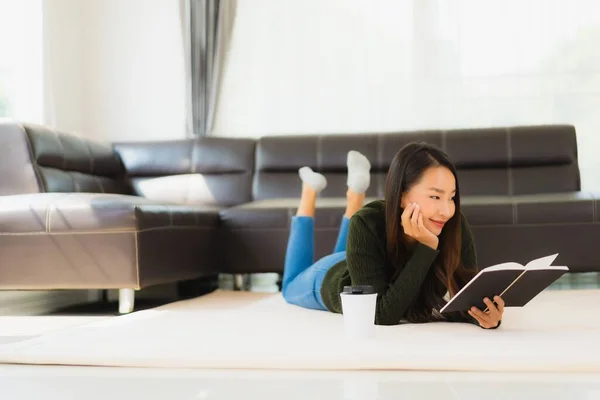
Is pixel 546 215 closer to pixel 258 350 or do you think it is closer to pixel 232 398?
pixel 258 350

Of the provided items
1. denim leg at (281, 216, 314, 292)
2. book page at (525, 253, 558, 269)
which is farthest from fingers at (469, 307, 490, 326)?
denim leg at (281, 216, 314, 292)

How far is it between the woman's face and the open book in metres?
0.23

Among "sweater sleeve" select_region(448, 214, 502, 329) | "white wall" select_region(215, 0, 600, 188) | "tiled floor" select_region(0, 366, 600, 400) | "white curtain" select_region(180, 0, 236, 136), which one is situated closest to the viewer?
"tiled floor" select_region(0, 366, 600, 400)

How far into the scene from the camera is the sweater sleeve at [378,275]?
1.94 meters

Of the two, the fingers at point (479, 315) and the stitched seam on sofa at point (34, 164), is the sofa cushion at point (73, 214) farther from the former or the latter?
the fingers at point (479, 315)

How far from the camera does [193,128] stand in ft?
16.8

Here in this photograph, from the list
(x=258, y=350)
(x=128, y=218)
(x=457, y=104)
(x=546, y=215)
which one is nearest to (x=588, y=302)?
(x=546, y=215)

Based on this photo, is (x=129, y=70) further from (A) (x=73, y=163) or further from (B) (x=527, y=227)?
(B) (x=527, y=227)

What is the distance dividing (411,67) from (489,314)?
10.9 ft

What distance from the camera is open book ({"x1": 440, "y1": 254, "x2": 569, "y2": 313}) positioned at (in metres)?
1.69

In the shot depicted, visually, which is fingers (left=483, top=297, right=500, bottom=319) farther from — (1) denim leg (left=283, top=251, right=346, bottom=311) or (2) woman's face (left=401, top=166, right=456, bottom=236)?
(1) denim leg (left=283, top=251, right=346, bottom=311)

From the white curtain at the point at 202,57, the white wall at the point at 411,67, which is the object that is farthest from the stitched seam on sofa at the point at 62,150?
the white wall at the point at 411,67

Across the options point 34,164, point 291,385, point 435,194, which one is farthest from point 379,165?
point 291,385

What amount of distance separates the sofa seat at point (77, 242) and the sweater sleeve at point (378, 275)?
3.67 ft
